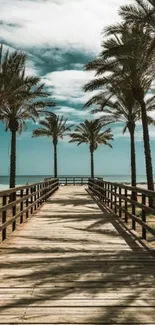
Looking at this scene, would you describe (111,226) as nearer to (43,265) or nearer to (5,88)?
(43,265)

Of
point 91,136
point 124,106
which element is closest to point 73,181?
point 91,136

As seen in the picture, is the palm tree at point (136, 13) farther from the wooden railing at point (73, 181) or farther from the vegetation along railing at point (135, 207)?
the wooden railing at point (73, 181)

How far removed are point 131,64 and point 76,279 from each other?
15.1 m

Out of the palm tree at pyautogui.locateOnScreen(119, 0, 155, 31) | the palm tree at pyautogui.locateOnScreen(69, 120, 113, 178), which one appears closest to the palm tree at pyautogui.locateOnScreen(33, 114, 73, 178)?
the palm tree at pyautogui.locateOnScreen(69, 120, 113, 178)

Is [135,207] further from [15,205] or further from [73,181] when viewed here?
[73,181]

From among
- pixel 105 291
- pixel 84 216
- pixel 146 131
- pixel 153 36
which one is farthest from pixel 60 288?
pixel 146 131

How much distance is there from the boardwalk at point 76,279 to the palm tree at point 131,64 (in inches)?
404

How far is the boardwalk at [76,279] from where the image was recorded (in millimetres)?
3893

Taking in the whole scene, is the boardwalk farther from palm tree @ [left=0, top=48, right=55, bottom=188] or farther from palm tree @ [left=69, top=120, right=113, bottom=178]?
palm tree @ [left=69, top=120, right=113, bottom=178]

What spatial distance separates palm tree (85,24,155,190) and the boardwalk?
10.3m

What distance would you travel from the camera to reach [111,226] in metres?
10.3

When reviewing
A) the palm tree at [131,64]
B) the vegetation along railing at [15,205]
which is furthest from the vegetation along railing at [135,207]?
the palm tree at [131,64]

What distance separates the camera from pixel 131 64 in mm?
18453

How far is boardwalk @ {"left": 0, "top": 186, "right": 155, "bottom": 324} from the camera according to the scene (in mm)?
3893
